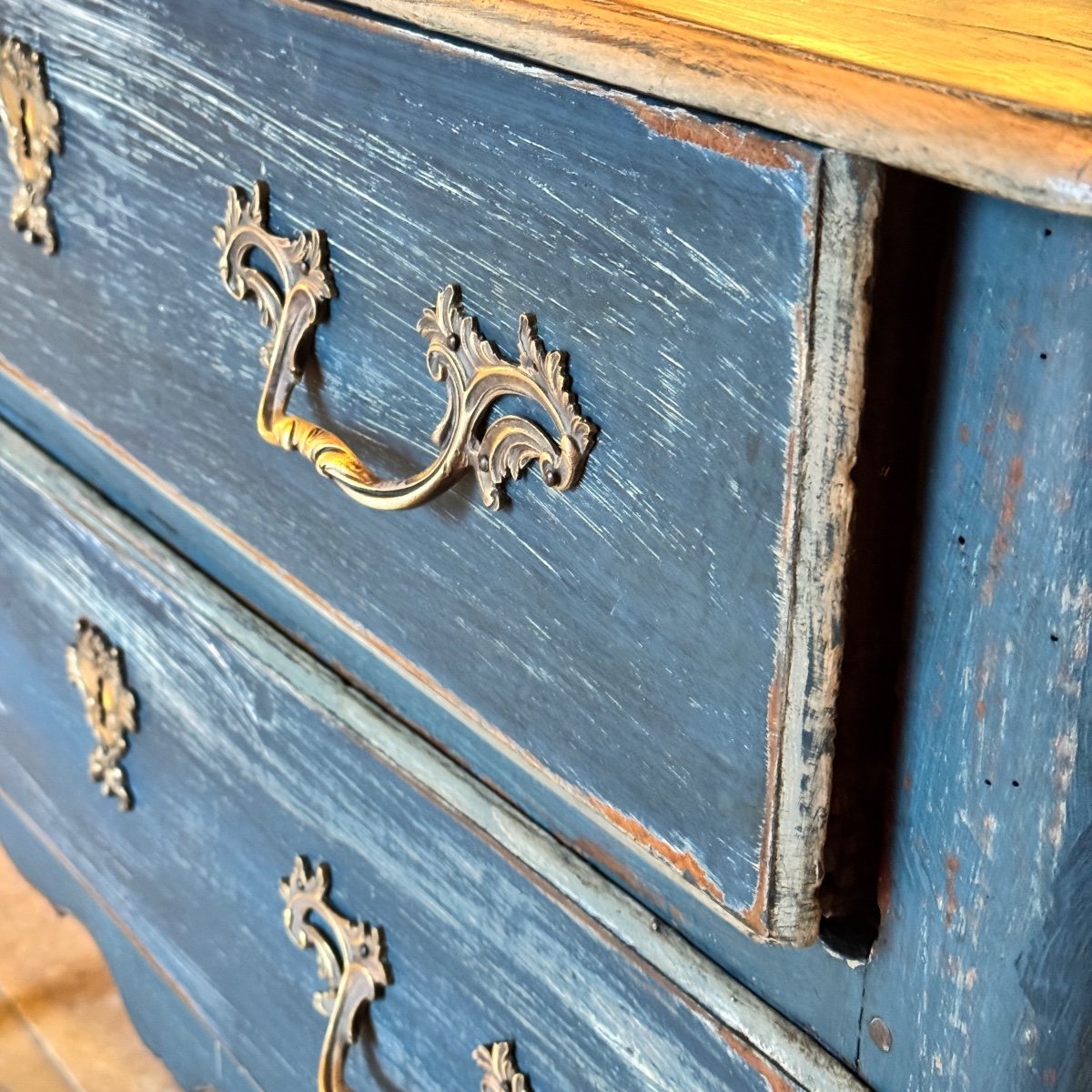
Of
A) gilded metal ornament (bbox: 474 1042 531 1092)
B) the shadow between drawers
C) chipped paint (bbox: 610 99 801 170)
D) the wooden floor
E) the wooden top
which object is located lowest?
the wooden floor

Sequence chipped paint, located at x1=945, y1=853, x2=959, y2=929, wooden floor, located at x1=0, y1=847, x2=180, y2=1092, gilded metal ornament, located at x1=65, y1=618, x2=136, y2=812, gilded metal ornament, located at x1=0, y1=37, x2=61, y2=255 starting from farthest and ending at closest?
wooden floor, located at x1=0, y1=847, x2=180, y2=1092
gilded metal ornament, located at x1=65, y1=618, x2=136, y2=812
gilded metal ornament, located at x1=0, y1=37, x2=61, y2=255
chipped paint, located at x1=945, y1=853, x2=959, y2=929

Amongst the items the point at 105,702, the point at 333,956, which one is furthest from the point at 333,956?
the point at 105,702

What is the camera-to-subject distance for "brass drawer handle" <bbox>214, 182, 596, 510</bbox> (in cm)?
38

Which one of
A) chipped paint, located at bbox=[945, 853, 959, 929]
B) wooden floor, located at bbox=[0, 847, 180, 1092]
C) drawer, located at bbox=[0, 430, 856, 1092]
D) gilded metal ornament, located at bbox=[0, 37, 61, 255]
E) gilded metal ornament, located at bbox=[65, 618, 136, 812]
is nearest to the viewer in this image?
chipped paint, located at bbox=[945, 853, 959, 929]

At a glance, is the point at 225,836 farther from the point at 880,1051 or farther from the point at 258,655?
the point at 880,1051

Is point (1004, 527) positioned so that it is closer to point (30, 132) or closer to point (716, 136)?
point (716, 136)

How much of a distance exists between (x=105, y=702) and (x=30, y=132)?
1.06 ft

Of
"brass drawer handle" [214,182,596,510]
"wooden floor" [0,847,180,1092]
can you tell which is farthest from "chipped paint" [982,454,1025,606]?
"wooden floor" [0,847,180,1092]

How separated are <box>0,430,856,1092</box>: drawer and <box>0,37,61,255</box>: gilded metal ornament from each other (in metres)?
0.16

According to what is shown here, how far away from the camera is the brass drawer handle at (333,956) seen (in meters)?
0.61

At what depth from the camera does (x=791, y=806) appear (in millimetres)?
357

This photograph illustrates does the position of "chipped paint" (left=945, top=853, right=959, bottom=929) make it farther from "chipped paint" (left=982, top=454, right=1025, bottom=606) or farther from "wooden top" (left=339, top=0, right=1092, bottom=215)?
"wooden top" (left=339, top=0, right=1092, bottom=215)

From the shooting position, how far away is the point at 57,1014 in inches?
41.9

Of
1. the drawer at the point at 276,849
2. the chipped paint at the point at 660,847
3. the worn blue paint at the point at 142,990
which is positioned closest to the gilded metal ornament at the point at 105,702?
the drawer at the point at 276,849
